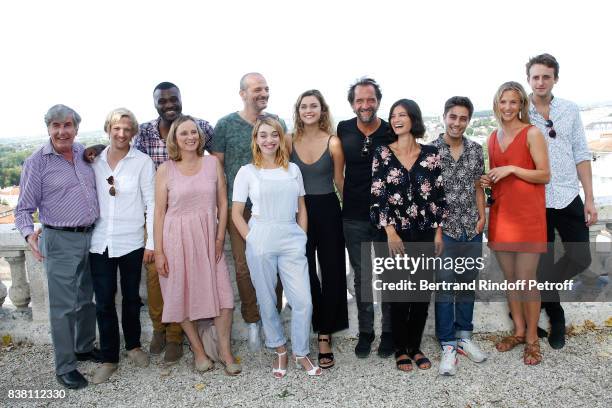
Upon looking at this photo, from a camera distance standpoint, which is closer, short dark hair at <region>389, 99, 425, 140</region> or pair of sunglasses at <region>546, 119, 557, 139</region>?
short dark hair at <region>389, 99, 425, 140</region>

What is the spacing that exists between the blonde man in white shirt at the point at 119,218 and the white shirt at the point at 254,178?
0.67 m

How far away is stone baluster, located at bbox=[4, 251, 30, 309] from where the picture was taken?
4.09m

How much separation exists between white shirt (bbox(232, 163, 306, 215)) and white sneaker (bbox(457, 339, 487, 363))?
175 cm

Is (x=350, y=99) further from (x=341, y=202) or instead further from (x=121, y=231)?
(x=121, y=231)

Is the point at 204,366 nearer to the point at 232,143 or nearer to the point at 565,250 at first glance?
the point at 232,143

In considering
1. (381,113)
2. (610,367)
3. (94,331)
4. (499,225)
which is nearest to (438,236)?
(499,225)

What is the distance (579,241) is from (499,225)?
2.60ft

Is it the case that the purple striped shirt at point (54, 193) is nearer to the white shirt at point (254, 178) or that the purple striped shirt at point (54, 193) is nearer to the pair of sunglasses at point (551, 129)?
the white shirt at point (254, 178)

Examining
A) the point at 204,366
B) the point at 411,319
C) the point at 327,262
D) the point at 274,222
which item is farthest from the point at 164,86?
the point at 411,319

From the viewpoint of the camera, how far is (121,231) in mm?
3445

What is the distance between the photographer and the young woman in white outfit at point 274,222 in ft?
11.1

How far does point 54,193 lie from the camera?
3.32 metres

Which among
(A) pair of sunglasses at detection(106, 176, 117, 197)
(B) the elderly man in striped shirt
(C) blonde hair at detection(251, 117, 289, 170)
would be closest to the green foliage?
(B) the elderly man in striped shirt

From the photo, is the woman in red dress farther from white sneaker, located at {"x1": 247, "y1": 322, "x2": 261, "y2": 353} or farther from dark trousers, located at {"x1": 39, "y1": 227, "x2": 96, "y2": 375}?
dark trousers, located at {"x1": 39, "y1": 227, "x2": 96, "y2": 375}
